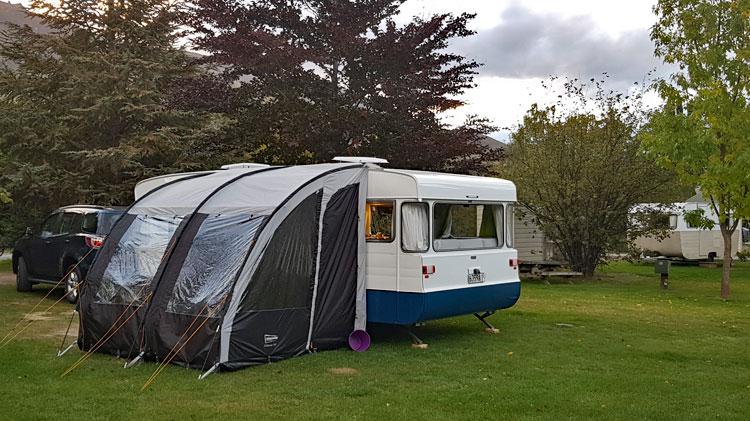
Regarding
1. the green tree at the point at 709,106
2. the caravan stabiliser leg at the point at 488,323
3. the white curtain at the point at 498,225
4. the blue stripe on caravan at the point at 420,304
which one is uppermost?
the green tree at the point at 709,106

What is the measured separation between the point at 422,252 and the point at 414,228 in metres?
0.29

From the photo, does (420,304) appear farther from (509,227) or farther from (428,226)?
(509,227)

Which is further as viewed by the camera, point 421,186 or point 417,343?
point 417,343

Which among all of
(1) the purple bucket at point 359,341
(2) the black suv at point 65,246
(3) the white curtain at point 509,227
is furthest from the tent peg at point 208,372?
(2) the black suv at point 65,246

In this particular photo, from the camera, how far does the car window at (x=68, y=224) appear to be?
12800mm

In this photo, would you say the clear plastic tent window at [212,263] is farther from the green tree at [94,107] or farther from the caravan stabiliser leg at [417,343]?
the green tree at [94,107]

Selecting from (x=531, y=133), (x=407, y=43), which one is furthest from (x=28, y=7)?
(x=531, y=133)

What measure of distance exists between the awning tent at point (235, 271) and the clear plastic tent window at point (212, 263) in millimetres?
13

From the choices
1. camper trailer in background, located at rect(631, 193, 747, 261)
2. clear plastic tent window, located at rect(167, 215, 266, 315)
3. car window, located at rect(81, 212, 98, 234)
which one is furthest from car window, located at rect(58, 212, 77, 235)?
camper trailer in background, located at rect(631, 193, 747, 261)

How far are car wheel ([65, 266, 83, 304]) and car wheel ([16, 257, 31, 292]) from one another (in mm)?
1479

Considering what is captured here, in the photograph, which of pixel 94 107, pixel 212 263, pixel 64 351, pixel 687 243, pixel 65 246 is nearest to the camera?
pixel 212 263

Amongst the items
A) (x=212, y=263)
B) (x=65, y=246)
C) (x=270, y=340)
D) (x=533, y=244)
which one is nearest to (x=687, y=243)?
(x=533, y=244)

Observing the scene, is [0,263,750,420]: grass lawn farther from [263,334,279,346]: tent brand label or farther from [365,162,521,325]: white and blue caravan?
[365,162,521,325]: white and blue caravan

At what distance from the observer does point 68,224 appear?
12.9m
